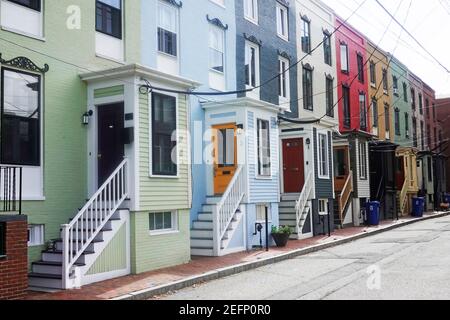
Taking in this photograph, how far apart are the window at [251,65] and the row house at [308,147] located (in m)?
1.93

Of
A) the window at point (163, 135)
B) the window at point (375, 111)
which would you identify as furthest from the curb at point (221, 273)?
the window at point (375, 111)

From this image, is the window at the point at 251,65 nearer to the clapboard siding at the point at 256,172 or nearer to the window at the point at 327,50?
the clapboard siding at the point at 256,172

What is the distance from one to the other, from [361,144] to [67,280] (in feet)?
64.4

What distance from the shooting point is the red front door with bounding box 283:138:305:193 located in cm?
2066

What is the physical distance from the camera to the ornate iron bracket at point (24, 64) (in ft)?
36.1

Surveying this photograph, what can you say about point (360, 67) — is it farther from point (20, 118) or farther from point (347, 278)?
point (20, 118)

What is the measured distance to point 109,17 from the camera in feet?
45.2

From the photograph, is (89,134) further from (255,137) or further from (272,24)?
(272,24)

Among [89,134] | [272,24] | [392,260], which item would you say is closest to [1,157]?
[89,134]

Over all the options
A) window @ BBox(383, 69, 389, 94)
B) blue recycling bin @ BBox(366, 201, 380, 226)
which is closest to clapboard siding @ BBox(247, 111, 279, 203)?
blue recycling bin @ BBox(366, 201, 380, 226)

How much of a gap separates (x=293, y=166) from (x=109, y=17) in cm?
1004

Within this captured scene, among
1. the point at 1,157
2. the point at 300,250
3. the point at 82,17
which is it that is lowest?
the point at 300,250

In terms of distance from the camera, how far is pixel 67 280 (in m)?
10.2

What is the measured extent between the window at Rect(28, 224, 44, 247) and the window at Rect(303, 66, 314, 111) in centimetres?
1539
